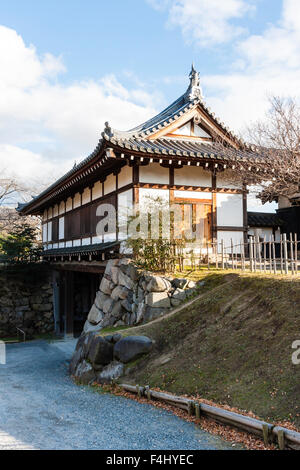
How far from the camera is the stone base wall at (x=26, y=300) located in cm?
2505

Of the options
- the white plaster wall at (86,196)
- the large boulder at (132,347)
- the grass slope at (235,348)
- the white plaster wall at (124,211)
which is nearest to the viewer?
the grass slope at (235,348)

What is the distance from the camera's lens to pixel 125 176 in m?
15.1

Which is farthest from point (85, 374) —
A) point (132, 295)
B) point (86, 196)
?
point (86, 196)

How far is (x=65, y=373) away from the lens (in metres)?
13.6

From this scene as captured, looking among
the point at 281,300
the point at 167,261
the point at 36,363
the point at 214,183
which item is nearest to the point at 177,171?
the point at 214,183

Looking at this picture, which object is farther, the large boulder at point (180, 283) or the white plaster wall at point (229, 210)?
the white plaster wall at point (229, 210)

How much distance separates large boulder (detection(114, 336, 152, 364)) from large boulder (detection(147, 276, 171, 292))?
186 centimetres

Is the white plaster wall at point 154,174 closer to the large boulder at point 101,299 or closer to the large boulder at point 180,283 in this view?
the large boulder at point 180,283

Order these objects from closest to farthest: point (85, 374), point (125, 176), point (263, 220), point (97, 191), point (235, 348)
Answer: point (235, 348)
point (85, 374)
point (125, 176)
point (97, 191)
point (263, 220)

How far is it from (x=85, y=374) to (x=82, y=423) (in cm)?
388

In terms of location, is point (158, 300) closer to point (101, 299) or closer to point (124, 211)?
point (101, 299)

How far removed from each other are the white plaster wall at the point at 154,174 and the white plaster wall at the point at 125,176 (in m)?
0.48

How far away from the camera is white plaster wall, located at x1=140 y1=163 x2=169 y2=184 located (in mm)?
14594

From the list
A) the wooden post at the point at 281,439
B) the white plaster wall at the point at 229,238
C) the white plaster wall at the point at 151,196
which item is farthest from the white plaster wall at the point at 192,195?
the wooden post at the point at 281,439
